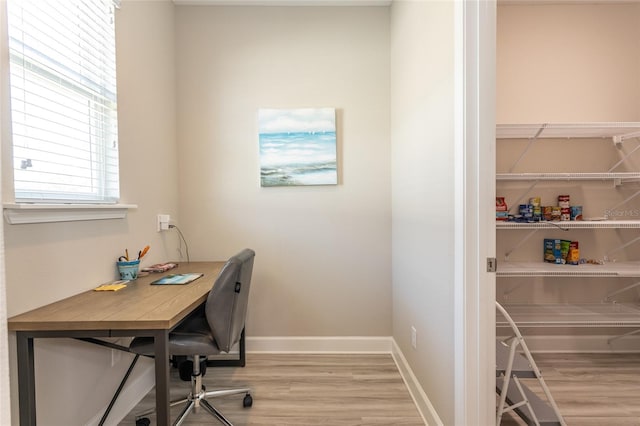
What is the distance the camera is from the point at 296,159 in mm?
2381

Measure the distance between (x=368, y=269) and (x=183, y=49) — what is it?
2.33m

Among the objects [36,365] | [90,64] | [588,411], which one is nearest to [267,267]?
[36,365]

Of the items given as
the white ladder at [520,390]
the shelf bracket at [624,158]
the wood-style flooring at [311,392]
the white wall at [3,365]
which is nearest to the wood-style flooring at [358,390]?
the wood-style flooring at [311,392]

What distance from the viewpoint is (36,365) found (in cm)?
118

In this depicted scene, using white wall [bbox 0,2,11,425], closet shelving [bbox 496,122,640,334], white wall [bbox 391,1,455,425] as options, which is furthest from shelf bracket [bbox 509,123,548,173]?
white wall [bbox 0,2,11,425]

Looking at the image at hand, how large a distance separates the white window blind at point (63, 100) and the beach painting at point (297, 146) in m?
1.02

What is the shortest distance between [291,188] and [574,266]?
7.19 ft

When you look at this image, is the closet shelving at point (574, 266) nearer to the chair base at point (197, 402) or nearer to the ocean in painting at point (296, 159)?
the ocean in painting at point (296, 159)

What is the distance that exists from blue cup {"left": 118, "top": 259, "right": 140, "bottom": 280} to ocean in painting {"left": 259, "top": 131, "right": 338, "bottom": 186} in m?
1.08

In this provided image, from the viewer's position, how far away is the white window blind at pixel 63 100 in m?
Answer: 1.14

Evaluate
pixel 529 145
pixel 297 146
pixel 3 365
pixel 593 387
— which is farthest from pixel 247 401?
pixel 529 145

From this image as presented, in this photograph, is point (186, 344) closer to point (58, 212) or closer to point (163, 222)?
point (58, 212)

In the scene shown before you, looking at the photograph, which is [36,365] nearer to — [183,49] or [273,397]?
[273,397]

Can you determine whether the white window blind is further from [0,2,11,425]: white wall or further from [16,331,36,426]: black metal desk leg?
[16,331,36,426]: black metal desk leg
